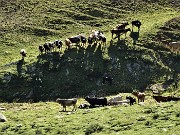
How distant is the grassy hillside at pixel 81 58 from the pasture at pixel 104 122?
900 centimetres

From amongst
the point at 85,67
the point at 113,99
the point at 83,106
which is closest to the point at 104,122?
the point at 83,106

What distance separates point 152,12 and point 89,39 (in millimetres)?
16556

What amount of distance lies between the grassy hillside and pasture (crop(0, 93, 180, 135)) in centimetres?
900

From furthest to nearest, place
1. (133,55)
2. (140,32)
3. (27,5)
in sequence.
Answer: (27,5), (140,32), (133,55)

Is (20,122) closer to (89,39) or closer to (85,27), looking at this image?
(89,39)

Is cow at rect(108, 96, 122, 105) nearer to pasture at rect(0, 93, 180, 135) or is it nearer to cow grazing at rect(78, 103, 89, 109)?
cow grazing at rect(78, 103, 89, 109)

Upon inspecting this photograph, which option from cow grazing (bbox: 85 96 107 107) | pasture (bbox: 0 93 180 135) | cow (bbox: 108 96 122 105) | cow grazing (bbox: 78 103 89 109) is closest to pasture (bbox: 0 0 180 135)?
pasture (bbox: 0 93 180 135)

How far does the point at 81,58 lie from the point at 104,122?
18823 mm

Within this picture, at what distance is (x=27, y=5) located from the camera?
61.4 m

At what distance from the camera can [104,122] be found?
24188mm

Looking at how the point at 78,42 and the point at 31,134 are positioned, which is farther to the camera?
the point at 78,42

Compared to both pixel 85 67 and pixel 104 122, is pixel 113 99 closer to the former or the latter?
pixel 85 67

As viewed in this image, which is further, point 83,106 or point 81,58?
point 81,58

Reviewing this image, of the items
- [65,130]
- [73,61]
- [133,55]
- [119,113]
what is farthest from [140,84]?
[65,130]
